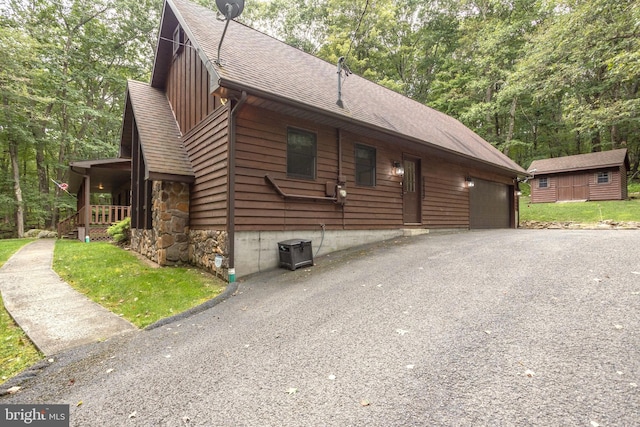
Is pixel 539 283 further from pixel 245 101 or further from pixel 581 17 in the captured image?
pixel 581 17

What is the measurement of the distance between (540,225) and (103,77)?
25883mm

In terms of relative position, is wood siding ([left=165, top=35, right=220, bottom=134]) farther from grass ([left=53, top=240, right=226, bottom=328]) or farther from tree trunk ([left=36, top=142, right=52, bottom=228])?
tree trunk ([left=36, top=142, right=52, bottom=228])

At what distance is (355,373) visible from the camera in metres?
2.46

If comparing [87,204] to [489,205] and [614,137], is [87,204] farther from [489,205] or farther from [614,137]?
[614,137]

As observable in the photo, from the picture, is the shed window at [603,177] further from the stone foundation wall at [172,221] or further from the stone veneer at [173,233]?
the stone foundation wall at [172,221]

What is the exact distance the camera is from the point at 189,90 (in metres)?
7.95

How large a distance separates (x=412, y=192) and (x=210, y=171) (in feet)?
21.2

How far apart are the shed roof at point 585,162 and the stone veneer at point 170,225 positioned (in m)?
22.8

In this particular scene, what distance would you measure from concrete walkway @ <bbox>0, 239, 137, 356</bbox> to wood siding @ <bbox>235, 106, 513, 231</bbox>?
2.60m

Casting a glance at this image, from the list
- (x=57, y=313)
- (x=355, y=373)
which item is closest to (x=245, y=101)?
(x=57, y=313)

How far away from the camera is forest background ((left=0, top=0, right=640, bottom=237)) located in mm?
13000

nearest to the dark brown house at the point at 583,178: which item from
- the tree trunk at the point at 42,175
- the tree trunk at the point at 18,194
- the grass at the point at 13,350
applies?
the grass at the point at 13,350

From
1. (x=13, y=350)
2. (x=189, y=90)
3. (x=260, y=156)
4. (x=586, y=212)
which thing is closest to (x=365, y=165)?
A: (x=260, y=156)

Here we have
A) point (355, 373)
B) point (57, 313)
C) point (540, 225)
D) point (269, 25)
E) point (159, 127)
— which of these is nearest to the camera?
point (355, 373)
